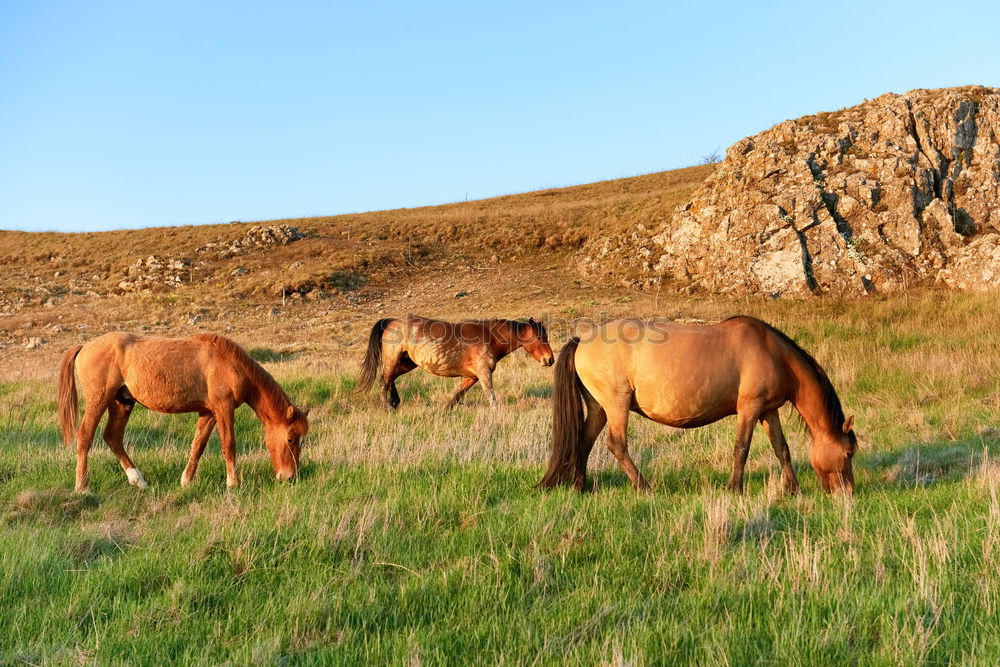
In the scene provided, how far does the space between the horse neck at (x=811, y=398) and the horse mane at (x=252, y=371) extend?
569 centimetres

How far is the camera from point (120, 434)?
26.9 ft

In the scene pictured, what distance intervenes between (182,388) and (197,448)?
0.72m

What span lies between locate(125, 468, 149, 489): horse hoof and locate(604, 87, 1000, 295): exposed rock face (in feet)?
68.5

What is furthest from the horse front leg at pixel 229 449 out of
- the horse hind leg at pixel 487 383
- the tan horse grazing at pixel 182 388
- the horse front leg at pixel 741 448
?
the horse hind leg at pixel 487 383

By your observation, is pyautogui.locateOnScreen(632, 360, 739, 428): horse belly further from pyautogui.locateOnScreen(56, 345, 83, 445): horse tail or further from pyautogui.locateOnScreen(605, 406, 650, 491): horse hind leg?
pyautogui.locateOnScreen(56, 345, 83, 445): horse tail

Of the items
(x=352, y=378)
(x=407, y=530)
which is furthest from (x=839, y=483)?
(x=352, y=378)

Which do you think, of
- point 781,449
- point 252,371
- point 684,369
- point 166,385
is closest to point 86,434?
point 166,385

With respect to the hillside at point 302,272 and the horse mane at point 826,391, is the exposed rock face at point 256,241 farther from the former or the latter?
the horse mane at point 826,391

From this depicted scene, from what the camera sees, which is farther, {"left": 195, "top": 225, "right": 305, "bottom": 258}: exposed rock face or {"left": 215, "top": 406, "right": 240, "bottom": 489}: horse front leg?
{"left": 195, "top": 225, "right": 305, "bottom": 258}: exposed rock face

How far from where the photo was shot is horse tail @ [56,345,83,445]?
816 cm

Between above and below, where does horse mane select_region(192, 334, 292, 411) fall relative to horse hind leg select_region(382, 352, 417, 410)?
above

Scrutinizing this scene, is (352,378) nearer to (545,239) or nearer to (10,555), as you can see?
(10,555)

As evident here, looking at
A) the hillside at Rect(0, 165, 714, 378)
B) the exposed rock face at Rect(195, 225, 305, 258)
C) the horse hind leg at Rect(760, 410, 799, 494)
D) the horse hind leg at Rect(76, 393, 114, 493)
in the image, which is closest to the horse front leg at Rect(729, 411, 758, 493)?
the horse hind leg at Rect(760, 410, 799, 494)

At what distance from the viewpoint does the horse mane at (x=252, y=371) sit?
812 cm
